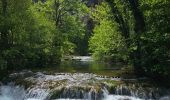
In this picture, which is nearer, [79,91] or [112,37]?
[79,91]

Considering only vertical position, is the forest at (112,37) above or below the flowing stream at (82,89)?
above

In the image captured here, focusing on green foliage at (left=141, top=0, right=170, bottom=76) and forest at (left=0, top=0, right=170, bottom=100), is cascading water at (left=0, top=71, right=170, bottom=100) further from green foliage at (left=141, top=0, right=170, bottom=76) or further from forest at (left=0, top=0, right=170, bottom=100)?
green foliage at (left=141, top=0, right=170, bottom=76)

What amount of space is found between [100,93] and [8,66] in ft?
39.3

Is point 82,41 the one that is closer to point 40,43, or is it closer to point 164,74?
point 40,43

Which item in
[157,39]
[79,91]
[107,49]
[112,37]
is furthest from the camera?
[107,49]

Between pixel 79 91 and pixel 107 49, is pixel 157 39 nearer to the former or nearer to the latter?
pixel 79 91

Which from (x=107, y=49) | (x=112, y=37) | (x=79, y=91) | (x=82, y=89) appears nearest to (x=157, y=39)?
(x=82, y=89)

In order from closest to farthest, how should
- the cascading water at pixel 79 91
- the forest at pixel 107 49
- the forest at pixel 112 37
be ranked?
1. the cascading water at pixel 79 91
2. the forest at pixel 107 49
3. the forest at pixel 112 37

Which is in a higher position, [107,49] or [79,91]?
[107,49]

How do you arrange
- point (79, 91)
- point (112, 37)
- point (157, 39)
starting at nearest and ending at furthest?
1. point (79, 91)
2. point (157, 39)
3. point (112, 37)

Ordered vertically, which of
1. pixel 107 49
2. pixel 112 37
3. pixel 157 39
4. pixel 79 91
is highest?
pixel 157 39

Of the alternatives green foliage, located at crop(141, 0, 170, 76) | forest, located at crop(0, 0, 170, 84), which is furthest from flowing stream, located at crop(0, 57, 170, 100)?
forest, located at crop(0, 0, 170, 84)


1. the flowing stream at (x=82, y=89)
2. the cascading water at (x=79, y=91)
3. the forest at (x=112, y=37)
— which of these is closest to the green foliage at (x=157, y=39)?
the forest at (x=112, y=37)

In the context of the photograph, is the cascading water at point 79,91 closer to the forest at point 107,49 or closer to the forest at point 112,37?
the forest at point 107,49
